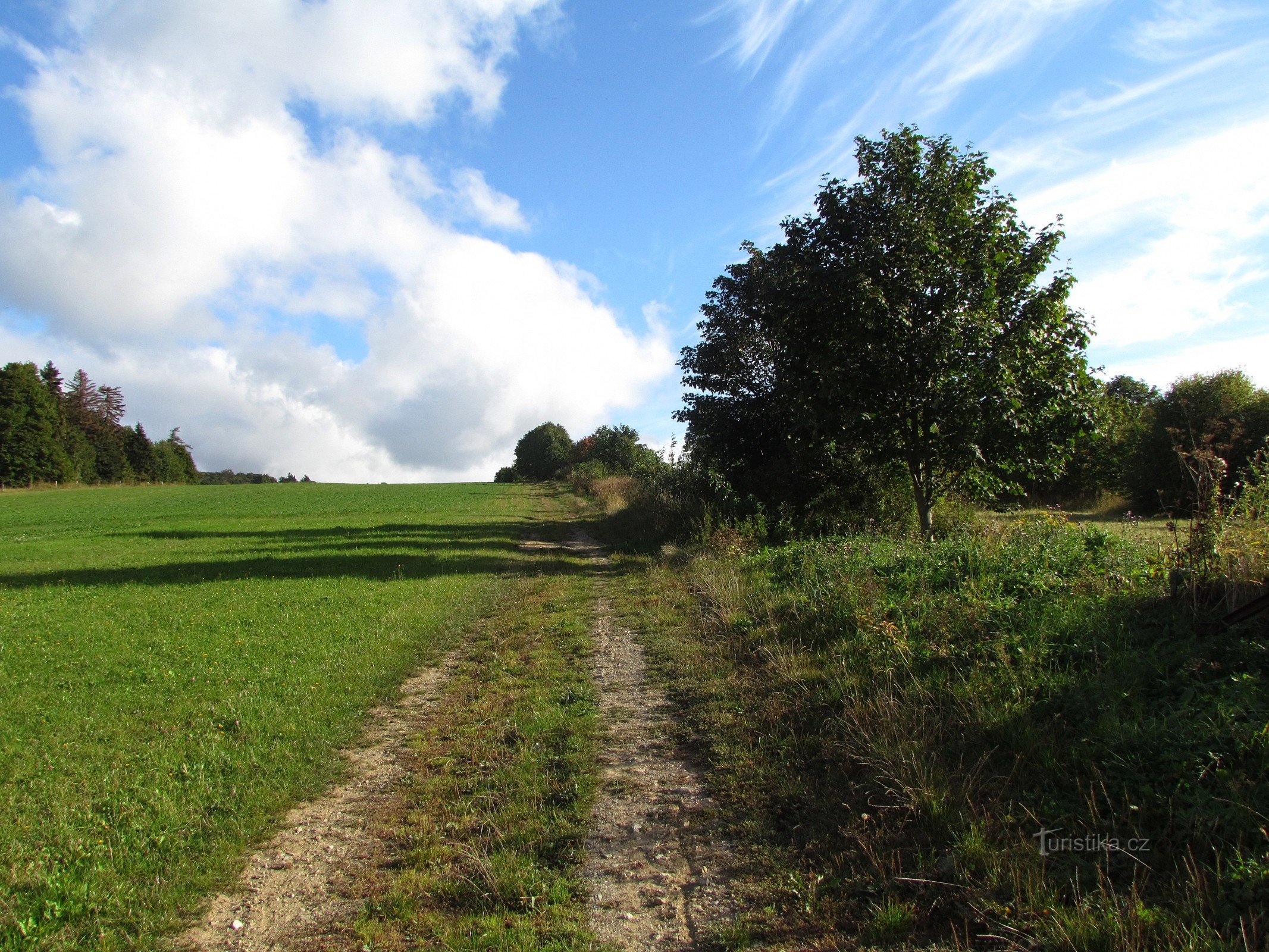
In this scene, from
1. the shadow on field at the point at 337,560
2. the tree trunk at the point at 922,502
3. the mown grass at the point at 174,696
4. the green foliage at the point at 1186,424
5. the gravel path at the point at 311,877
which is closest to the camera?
the gravel path at the point at 311,877

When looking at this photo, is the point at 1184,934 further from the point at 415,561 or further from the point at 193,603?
the point at 415,561

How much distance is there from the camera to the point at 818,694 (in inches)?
235

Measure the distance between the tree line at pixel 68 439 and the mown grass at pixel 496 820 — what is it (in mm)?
90111

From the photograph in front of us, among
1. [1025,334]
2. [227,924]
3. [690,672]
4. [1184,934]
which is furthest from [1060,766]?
[1025,334]

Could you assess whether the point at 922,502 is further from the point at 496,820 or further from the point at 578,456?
the point at 578,456

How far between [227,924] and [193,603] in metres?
10.2

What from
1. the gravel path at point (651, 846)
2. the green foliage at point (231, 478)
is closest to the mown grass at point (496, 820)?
the gravel path at point (651, 846)

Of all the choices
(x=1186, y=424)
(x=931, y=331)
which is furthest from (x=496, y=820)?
(x=1186, y=424)

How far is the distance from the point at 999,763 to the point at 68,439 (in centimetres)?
10625

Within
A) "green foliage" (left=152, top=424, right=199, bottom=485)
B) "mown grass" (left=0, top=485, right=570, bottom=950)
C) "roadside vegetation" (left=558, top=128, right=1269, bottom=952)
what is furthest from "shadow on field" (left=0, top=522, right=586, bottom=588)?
"green foliage" (left=152, top=424, right=199, bottom=485)

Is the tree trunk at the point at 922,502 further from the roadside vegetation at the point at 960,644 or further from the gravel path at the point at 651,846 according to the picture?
the gravel path at the point at 651,846

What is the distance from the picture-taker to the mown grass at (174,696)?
3.96m

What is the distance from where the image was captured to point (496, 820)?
4578 mm

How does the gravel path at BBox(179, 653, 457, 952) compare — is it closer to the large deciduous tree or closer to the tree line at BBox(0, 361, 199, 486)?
the large deciduous tree
